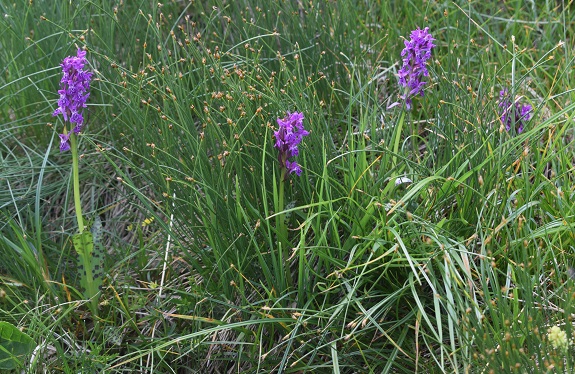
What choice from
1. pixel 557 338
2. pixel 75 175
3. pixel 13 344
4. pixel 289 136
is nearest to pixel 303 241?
pixel 289 136

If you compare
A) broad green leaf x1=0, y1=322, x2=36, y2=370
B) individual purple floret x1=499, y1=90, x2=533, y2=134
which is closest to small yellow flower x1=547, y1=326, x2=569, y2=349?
individual purple floret x1=499, y1=90, x2=533, y2=134

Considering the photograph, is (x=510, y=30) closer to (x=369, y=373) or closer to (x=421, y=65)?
(x=421, y=65)

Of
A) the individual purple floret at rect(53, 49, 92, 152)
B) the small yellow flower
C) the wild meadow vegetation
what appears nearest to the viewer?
the small yellow flower

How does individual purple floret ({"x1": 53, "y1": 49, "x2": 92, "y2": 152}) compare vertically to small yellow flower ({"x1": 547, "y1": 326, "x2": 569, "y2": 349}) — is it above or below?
above

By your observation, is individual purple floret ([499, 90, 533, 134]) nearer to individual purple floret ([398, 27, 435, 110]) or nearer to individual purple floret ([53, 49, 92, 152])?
individual purple floret ([398, 27, 435, 110])

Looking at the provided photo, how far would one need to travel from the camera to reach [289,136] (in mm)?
2240

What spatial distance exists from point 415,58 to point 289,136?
0.58 metres

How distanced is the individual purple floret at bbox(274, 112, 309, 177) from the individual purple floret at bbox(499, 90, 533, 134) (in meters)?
0.69

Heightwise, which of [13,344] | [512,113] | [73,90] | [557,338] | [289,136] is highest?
[73,90]

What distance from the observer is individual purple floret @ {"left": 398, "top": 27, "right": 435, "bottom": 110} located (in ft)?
8.11

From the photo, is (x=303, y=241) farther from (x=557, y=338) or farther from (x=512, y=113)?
(x=512, y=113)

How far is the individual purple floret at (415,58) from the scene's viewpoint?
8.11 feet

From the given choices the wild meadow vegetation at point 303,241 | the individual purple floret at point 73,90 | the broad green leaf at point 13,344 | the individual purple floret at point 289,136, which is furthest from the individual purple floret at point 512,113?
the broad green leaf at point 13,344

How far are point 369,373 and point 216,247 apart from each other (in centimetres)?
64
